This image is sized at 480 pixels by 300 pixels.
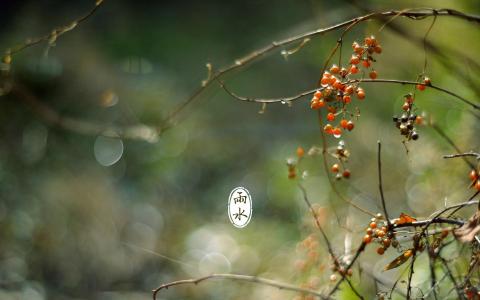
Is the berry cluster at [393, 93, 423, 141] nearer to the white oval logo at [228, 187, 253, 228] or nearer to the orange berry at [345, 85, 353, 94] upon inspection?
the orange berry at [345, 85, 353, 94]

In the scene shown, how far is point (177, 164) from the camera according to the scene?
4.27 meters

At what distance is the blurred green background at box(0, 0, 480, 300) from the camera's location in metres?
2.94

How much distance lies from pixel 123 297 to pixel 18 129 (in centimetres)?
132

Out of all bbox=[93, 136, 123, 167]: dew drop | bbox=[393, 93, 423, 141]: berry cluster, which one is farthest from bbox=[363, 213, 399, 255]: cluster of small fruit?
bbox=[93, 136, 123, 167]: dew drop

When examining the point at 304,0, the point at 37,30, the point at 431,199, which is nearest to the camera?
the point at 431,199

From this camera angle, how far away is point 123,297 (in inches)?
119

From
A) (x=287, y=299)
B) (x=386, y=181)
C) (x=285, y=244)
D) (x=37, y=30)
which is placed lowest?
(x=287, y=299)

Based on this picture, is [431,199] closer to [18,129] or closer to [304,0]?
[18,129]

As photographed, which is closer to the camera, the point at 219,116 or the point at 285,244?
the point at 285,244

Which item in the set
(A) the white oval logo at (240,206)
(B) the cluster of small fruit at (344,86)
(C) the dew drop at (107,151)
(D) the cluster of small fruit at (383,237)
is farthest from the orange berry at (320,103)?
(C) the dew drop at (107,151)

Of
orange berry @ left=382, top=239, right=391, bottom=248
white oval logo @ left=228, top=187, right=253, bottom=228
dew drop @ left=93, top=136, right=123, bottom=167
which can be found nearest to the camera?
orange berry @ left=382, top=239, right=391, bottom=248

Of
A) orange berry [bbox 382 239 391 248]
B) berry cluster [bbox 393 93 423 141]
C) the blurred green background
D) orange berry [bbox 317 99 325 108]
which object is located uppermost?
the blurred green background

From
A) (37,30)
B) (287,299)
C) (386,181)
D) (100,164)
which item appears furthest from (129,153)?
(287,299)

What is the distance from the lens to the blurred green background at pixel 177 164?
294 cm
